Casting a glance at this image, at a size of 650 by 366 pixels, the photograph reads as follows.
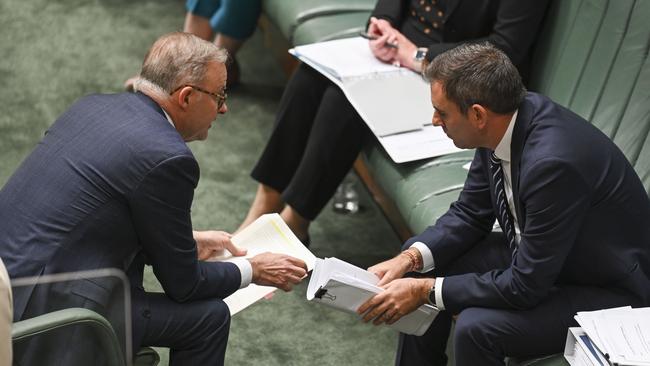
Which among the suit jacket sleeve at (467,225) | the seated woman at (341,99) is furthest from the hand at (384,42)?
the suit jacket sleeve at (467,225)

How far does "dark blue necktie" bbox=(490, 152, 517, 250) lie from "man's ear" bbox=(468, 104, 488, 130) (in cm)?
14

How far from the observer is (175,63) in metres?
2.58

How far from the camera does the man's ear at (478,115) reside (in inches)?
101

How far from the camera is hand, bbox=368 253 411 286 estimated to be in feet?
9.21

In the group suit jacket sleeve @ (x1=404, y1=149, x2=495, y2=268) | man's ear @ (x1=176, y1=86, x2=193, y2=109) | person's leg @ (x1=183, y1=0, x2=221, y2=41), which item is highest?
man's ear @ (x1=176, y1=86, x2=193, y2=109)

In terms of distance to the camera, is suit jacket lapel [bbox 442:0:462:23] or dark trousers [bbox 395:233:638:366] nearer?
dark trousers [bbox 395:233:638:366]

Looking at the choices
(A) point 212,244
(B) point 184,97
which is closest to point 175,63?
(B) point 184,97

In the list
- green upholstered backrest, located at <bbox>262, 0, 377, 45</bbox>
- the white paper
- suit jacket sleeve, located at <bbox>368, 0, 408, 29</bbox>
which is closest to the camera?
the white paper

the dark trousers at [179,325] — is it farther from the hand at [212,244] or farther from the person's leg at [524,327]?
the person's leg at [524,327]

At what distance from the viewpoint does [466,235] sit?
290 centimetres

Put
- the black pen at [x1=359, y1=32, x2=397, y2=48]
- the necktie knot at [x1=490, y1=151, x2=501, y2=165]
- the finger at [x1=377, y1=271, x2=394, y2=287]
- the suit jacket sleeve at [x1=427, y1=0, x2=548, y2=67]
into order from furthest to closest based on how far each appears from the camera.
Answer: the black pen at [x1=359, y1=32, x2=397, y2=48] → the suit jacket sleeve at [x1=427, y1=0, x2=548, y2=67] → the finger at [x1=377, y1=271, x2=394, y2=287] → the necktie knot at [x1=490, y1=151, x2=501, y2=165]

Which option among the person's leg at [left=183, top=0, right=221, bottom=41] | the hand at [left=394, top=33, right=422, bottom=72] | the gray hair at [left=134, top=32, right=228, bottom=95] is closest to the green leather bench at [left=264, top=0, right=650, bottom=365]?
the hand at [left=394, top=33, right=422, bottom=72]

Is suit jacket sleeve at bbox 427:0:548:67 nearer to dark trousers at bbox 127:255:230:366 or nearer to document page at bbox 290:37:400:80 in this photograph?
document page at bbox 290:37:400:80

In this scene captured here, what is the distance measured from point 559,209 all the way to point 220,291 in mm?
832
